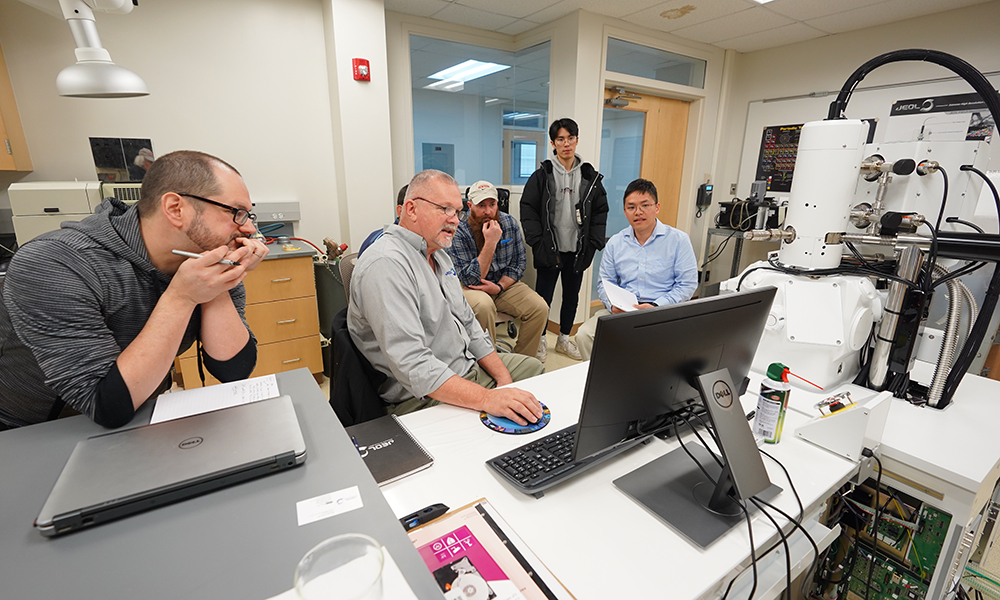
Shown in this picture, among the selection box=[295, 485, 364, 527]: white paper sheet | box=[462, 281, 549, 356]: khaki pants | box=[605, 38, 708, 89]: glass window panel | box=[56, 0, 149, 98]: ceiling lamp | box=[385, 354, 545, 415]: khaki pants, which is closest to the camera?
box=[295, 485, 364, 527]: white paper sheet

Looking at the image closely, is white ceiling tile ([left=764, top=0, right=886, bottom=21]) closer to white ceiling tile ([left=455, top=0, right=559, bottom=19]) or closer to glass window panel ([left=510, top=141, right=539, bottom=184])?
white ceiling tile ([left=455, top=0, right=559, bottom=19])

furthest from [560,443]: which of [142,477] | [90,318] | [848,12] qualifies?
[848,12]

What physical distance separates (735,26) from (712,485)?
4.18 m

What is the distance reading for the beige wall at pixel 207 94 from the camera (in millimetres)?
2512

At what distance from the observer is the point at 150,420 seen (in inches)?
34.4

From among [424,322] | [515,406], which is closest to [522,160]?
[424,322]

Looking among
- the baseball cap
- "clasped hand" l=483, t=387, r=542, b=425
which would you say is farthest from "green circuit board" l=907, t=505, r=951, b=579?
the baseball cap

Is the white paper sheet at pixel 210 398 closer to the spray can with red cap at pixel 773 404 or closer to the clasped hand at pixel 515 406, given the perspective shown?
the clasped hand at pixel 515 406

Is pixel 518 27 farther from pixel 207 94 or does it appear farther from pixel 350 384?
pixel 350 384

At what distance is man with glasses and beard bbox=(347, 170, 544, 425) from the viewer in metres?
1.27

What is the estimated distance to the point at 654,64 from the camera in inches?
165

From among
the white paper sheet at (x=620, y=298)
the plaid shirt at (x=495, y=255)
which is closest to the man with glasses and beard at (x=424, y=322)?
the white paper sheet at (x=620, y=298)

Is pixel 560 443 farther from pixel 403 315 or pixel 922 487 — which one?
pixel 922 487

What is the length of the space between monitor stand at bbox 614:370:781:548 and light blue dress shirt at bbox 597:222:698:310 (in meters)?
1.62
